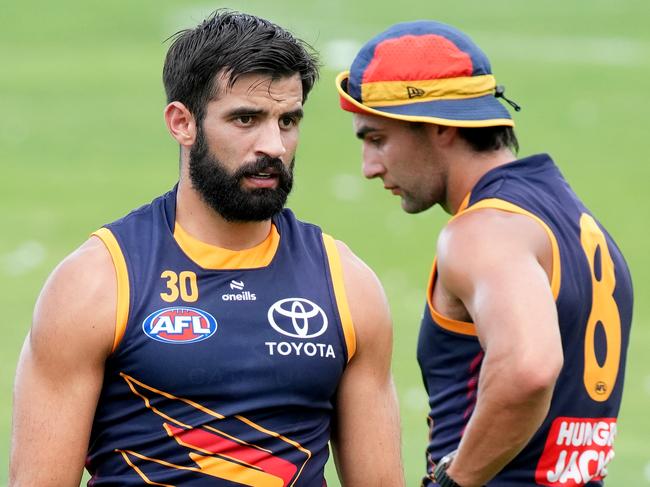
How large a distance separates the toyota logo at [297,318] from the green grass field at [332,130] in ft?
17.6

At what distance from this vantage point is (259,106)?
446cm

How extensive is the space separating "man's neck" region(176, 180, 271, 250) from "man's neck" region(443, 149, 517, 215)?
0.81 metres

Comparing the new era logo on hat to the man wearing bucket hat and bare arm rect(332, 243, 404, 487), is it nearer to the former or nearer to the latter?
the man wearing bucket hat

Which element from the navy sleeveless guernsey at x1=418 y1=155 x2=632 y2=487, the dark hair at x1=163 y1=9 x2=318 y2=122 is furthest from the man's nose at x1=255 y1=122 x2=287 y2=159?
the navy sleeveless guernsey at x1=418 y1=155 x2=632 y2=487

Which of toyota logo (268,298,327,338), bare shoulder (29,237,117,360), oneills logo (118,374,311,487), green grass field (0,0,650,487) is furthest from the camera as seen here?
green grass field (0,0,650,487)

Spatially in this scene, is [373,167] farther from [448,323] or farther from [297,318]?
[297,318]

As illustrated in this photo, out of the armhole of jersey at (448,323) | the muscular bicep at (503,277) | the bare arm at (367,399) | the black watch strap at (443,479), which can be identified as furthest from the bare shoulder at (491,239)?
the black watch strap at (443,479)

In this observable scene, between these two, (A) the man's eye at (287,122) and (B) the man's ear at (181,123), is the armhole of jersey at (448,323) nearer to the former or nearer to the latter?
(A) the man's eye at (287,122)

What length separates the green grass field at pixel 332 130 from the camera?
13.3m

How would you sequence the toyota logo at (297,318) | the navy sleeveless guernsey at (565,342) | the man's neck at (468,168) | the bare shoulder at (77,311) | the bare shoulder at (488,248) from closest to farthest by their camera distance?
the bare shoulder at (77,311)
the toyota logo at (297,318)
the bare shoulder at (488,248)
the navy sleeveless guernsey at (565,342)
the man's neck at (468,168)

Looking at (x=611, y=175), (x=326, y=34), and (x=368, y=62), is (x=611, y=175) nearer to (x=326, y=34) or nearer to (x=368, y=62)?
(x=326, y=34)

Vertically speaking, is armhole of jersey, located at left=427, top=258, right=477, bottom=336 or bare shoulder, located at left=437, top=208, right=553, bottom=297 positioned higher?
bare shoulder, located at left=437, top=208, right=553, bottom=297

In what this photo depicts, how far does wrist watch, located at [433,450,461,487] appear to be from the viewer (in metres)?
4.70

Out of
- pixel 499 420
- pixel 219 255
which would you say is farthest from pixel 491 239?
pixel 219 255
